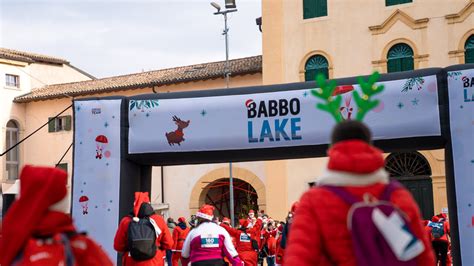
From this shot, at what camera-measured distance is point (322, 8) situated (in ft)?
102

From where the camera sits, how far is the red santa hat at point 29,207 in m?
4.49

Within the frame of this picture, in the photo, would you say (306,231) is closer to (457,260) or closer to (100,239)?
(457,260)

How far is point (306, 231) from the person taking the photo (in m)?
4.29

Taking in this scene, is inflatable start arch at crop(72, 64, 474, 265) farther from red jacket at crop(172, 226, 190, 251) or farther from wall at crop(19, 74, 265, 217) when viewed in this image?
wall at crop(19, 74, 265, 217)

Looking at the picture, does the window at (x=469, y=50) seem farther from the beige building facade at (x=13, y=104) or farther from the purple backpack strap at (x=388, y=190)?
the purple backpack strap at (x=388, y=190)

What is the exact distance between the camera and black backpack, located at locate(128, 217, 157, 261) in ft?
33.8

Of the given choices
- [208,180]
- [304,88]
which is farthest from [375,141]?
[208,180]

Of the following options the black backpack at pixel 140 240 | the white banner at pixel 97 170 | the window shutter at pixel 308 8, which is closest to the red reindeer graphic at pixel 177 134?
the white banner at pixel 97 170

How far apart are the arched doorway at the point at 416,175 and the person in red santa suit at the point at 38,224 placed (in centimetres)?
2497

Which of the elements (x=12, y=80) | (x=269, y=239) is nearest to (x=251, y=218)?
(x=269, y=239)

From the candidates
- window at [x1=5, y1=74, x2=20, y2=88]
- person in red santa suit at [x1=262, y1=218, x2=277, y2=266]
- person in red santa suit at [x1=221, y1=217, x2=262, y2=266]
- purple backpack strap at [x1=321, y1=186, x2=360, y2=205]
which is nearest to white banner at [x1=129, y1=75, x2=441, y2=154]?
person in red santa suit at [x1=221, y1=217, x2=262, y2=266]

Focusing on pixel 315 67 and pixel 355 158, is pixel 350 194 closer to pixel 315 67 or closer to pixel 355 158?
pixel 355 158

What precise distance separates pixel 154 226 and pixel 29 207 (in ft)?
20.3

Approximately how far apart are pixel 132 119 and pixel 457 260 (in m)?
5.13
